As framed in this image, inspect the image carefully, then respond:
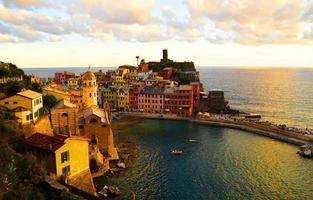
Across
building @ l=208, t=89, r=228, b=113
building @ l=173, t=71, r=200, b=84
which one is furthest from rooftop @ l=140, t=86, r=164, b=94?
building @ l=173, t=71, r=200, b=84

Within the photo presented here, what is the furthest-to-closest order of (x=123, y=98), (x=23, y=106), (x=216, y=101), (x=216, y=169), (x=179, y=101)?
1. (x=123, y=98)
2. (x=216, y=101)
3. (x=179, y=101)
4. (x=216, y=169)
5. (x=23, y=106)

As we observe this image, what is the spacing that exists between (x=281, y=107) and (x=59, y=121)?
90.1 meters

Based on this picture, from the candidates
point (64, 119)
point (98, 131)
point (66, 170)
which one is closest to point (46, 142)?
point (66, 170)

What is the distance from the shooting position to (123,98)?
321 ft

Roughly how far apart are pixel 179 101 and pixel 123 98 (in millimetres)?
19253

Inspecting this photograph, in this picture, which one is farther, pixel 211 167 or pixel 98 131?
pixel 98 131

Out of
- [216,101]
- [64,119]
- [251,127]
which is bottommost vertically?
[251,127]

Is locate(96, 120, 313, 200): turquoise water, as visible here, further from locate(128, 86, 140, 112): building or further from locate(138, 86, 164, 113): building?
locate(128, 86, 140, 112): building

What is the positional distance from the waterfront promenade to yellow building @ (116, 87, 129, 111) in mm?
4478

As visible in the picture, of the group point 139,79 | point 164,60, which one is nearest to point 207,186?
point 139,79

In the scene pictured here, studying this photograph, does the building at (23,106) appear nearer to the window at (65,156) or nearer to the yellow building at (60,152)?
the yellow building at (60,152)

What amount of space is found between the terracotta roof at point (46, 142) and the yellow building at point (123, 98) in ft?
198

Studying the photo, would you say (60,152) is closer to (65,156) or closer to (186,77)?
(65,156)

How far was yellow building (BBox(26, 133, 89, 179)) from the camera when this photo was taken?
110 feet
